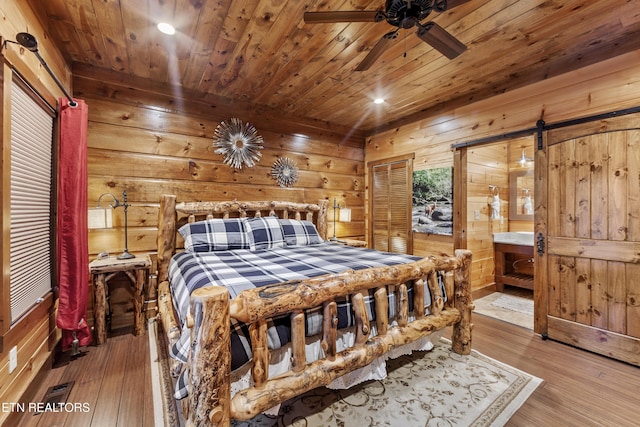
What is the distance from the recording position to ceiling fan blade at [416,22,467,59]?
1.64m

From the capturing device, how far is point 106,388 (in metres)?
1.84

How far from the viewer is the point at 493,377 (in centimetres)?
195

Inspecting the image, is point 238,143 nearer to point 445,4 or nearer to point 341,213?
point 341,213

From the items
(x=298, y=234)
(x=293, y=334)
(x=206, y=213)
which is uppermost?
(x=206, y=213)

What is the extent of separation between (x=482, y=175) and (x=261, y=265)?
3403mm

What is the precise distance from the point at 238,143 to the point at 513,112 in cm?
315

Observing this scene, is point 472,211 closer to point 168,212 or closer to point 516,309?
point 516,309

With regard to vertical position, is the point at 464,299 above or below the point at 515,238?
below

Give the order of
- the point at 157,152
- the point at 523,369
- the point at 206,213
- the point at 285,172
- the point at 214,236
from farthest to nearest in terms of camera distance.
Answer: the point at 285,172
the point at 206,213
the point at 157,152
the point at 214,236
the point at 523,369

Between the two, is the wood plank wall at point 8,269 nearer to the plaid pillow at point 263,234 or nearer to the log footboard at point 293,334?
the log footboard at point 293,334

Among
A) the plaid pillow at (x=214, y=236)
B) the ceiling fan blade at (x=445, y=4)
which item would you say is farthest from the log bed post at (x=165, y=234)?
the ceiling fan blade at (x=445, y=4)

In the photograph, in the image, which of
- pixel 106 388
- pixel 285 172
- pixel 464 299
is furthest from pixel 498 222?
pixel 106 388

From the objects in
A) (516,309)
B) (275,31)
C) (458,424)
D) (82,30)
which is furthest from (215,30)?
(516,309)

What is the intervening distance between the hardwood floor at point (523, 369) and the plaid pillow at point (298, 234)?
65.1 inches
